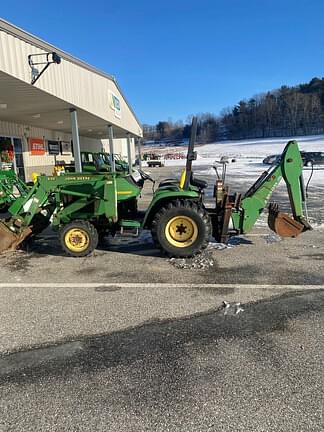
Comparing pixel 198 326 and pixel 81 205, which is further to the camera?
pixel 81 205

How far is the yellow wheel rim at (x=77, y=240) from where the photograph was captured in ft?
20.1

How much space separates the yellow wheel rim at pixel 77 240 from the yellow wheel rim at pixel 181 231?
1.43 meters

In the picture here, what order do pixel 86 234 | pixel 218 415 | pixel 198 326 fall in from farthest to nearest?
pixel 86 234 → pixel 198 326 → pixel 218 415

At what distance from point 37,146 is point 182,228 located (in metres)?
17.0

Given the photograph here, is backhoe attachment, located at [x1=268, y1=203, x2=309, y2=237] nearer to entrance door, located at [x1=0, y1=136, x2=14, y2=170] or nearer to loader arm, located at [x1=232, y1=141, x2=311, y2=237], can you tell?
loader arm, located at [x1=232, y1=141, x2=311, y2=237]

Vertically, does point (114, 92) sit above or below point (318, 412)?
above

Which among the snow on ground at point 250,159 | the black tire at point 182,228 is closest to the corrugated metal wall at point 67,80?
the black tire at point 182,228

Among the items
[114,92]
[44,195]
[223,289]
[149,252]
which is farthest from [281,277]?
[114,92]

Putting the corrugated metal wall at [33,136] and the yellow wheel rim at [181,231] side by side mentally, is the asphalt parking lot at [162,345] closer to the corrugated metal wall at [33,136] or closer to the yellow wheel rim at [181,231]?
the yellow wheel rim at [181,231]

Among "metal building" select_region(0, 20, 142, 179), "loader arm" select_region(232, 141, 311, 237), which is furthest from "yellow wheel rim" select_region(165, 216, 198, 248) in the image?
"metal building" select_region(0, 20, 142, 179)

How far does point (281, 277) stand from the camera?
5.04 meters

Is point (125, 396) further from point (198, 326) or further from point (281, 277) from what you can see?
point (281, 277)

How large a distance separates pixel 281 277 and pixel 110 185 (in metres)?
3.21

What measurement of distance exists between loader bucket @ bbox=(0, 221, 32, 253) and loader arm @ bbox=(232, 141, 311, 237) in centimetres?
377
